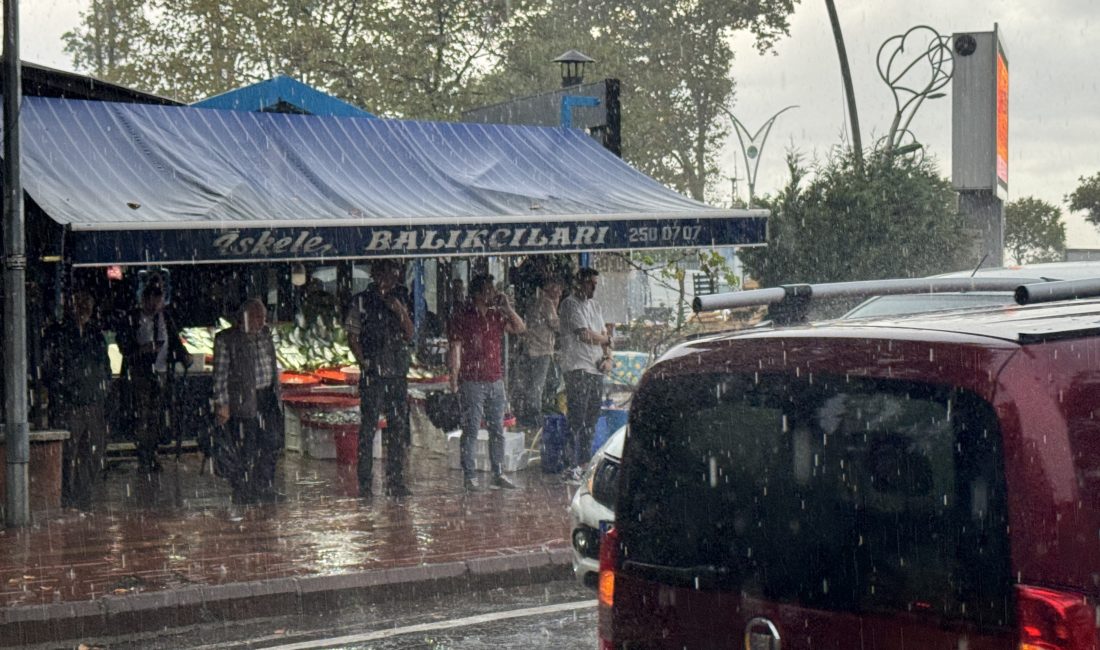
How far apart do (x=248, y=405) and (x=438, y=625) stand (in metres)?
4.17

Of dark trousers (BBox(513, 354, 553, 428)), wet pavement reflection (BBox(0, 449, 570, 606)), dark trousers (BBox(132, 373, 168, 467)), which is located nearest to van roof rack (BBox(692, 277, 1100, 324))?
wet pavement reflection (BBox(0, 449, 570, 606))

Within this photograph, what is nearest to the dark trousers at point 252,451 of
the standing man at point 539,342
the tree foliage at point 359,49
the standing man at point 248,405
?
the standing man at point 248,405

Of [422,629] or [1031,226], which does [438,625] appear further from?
[1031,226]

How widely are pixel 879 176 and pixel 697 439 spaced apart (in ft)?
65.2

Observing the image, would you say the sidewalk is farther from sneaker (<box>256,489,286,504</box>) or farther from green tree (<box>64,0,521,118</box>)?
green tree (<box>64,0,521,118</box>)

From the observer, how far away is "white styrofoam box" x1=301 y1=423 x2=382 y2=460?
14.2 metres

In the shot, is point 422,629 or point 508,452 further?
point 508,452

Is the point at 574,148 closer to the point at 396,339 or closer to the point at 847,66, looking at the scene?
the point at 396,339

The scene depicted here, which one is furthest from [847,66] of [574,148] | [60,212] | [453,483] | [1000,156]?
[60,212]

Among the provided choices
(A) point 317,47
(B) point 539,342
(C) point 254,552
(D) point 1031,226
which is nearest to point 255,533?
(C) point 254,552

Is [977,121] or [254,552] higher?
[977,121]

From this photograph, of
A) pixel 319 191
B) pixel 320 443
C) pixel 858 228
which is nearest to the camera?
pixel 319 191

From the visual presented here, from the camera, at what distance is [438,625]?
7797 mm

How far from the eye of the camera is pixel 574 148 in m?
14.9
